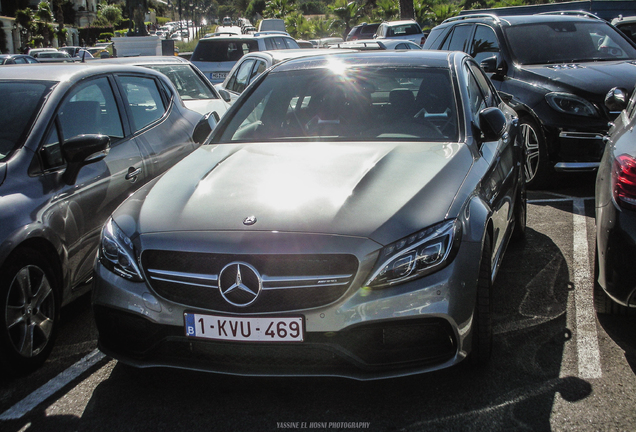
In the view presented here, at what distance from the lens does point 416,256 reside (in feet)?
9.80

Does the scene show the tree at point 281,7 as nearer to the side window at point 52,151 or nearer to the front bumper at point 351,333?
the side window at point 52,151

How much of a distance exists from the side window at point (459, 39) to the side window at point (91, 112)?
6.01 metres

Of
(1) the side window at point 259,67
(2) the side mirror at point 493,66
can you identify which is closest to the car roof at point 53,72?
(2) the side mirror at point 493,66

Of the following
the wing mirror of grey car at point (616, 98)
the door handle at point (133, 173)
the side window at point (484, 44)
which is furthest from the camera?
the side window at point (484, 44)

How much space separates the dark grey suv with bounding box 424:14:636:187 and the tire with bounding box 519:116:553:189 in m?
0.01

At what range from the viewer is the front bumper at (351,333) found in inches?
115

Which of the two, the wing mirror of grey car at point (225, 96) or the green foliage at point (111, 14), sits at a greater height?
the wing mirror of grey car at point (225, 96)

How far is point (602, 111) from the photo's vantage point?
714 cm

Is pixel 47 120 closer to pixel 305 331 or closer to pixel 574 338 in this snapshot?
pixel 305 331

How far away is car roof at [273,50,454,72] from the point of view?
4.63 meters

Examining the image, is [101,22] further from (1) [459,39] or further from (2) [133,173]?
(2) [133,173]

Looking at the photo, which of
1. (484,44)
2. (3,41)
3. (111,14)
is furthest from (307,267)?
(111,14)

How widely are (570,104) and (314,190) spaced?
4.78 meters

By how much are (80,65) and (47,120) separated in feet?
3.33
